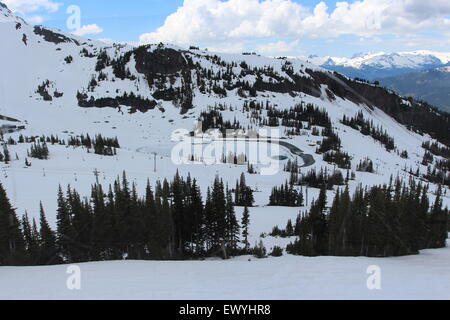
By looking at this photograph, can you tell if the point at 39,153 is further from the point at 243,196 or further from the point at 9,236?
the point at 9,236

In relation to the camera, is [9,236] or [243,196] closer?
[9,236]

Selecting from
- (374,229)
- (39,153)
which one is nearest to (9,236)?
(374,229)

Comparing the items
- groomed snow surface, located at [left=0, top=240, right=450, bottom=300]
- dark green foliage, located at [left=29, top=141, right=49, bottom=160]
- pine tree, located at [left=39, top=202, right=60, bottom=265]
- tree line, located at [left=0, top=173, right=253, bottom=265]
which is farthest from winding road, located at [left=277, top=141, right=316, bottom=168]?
groomed snow surface, located at [left=0, top=240, right=450, bottom=300]

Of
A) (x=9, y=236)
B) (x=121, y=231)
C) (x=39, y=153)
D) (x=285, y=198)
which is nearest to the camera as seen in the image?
(x=9, y=236)

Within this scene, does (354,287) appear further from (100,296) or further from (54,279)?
(54,279)

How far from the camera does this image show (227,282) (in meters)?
19.2

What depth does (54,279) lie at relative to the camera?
2066 cm

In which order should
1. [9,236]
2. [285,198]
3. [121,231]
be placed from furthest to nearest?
[285,198] < [121,231] < [9,236]

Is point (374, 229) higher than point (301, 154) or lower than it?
higher

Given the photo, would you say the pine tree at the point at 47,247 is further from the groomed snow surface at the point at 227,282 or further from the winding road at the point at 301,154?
the winding road at the point at 301,154

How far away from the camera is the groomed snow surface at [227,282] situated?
16.1 m

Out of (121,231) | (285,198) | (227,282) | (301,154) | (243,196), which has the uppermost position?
(227,282)
